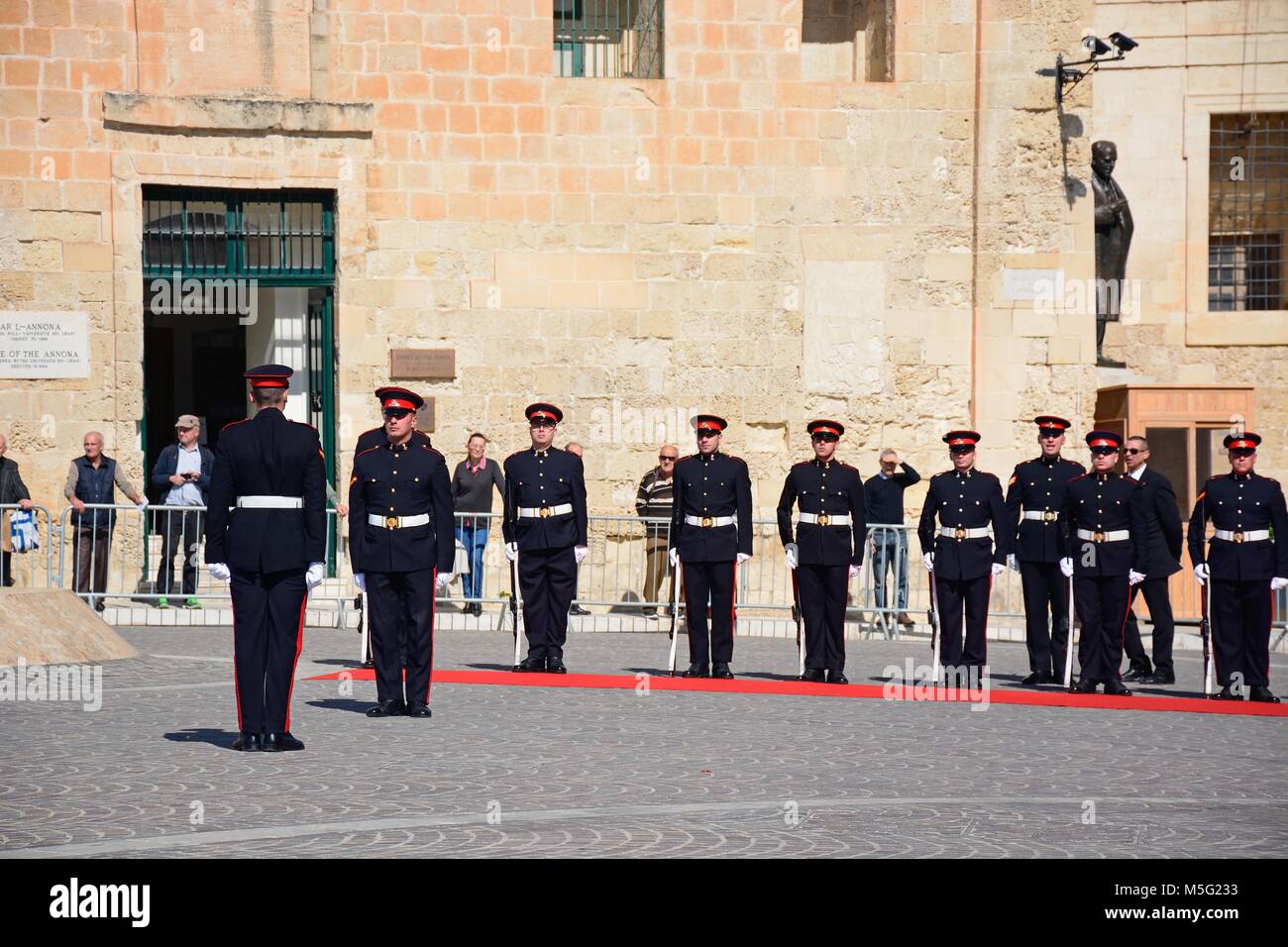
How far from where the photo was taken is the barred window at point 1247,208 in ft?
91.9

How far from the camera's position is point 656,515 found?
18.8 meters

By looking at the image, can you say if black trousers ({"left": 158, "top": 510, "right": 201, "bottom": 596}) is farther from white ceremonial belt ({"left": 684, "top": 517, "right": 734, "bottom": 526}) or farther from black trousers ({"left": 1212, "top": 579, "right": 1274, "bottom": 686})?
black trousers ({"left": 1212, "top": 579, "right": 1274, "bottom": 686})

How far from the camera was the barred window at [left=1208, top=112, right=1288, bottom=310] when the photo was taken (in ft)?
91.9

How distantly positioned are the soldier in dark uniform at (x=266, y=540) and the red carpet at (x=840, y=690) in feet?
10.8

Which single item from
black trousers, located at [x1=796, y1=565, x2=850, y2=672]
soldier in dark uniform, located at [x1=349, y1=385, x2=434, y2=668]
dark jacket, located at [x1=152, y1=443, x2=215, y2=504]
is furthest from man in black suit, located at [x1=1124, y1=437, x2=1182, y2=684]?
dark jacket, located at [x1=152, y1=443, x2=215, y2=504]

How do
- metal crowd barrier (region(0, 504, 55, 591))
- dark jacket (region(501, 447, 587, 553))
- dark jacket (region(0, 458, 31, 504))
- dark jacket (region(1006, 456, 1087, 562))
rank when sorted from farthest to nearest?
1. dark jacket (region(0, 458, 31, 504))
2. metal crowd barrier (region(0, 504, 55, 591))
3. dark jacket (region(1006, 456, 1087, 562))
4. dark jacket (region(501, 447, 587, 553))

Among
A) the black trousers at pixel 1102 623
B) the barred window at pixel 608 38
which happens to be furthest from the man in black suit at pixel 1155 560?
the barred window at pixel 608 38

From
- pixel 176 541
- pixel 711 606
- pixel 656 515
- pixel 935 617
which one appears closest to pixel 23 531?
pixel 176 541

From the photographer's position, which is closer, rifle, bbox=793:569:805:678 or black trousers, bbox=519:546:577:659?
black trousers, bbox=519:546:577:659

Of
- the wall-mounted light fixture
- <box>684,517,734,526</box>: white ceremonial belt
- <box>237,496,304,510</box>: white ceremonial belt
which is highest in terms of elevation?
the wall-mounted light fixture
